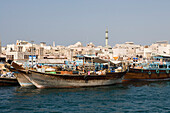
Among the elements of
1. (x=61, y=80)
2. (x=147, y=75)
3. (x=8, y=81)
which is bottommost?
(x=8, y=81)

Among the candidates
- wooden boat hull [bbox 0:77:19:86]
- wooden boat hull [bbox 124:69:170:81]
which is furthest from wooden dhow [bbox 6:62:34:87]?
wooden boat hull [bbox 124:69:170:81]

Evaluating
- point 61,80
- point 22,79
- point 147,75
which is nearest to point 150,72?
point 147,75

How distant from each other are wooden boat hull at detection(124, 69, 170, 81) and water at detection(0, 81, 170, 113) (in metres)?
10.5

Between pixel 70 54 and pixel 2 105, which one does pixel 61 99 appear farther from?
pixel 70 54

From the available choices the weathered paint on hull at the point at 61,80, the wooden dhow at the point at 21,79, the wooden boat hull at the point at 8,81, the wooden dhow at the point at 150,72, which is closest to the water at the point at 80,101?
the weathered paint on hull at the point at 61,80

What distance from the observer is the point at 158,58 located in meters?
47.4

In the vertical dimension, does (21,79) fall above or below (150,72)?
below

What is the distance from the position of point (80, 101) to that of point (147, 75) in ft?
67.6

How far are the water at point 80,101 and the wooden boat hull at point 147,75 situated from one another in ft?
34.3

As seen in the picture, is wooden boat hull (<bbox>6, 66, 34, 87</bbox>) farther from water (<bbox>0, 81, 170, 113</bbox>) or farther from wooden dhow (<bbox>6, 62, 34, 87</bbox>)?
water (<bbox>0, 81, 170, 113</bbox>)

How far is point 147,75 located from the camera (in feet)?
128

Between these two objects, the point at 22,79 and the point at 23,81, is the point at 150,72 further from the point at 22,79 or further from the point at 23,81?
the point at 22,79

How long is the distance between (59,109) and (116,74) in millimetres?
14066

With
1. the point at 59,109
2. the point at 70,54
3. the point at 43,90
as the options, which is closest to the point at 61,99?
the point at 59,109
